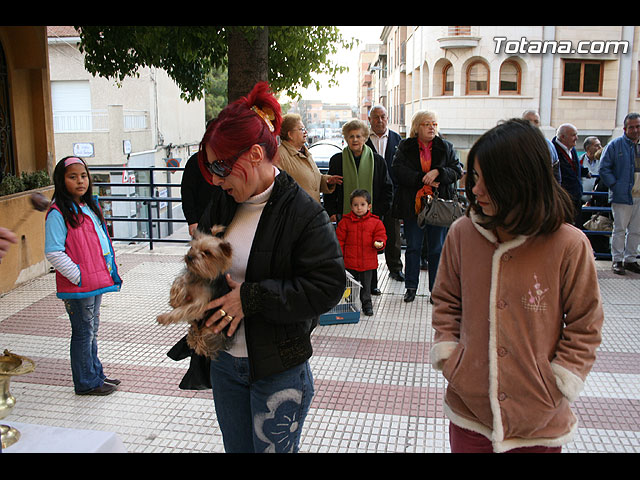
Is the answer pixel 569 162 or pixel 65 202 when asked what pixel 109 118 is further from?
pixel 65 202

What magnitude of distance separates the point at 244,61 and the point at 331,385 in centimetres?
417

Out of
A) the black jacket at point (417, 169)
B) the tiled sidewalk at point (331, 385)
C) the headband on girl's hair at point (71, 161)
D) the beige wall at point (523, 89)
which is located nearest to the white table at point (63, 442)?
the tiled sidewalk at point (331, 385)

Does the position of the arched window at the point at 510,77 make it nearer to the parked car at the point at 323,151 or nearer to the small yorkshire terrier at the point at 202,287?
the parked car at the point at 323,151

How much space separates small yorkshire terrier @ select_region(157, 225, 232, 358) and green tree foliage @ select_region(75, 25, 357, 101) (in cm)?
476

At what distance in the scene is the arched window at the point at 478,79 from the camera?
26266mm

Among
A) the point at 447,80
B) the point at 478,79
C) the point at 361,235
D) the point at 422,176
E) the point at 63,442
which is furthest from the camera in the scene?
the point at 447,80

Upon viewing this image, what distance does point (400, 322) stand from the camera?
5.90 meters

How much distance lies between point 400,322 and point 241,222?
12.9 ft

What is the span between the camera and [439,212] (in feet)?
19.7

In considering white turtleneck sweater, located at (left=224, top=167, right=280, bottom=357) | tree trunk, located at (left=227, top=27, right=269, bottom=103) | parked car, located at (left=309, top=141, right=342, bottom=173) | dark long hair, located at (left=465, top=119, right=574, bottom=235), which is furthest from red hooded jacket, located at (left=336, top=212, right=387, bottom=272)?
parked car, located at (left=309, top=141, right=342, bottom=173)

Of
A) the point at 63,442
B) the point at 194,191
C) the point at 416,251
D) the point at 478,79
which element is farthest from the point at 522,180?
the point at 478,79

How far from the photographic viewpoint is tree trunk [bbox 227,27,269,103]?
678 centimetres

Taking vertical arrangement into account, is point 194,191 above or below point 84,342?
above

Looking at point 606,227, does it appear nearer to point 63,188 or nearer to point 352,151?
point 352,151
